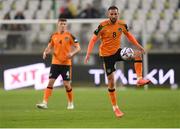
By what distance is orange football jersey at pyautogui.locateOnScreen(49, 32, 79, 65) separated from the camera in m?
16.4

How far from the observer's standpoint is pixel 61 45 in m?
16.6

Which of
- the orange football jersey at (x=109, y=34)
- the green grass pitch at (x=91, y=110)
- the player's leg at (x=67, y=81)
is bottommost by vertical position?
the green grass pitch at (x=91, y=110)

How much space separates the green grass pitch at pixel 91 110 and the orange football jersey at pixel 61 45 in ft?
3.60

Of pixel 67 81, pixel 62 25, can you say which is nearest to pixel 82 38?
pixel 67 81

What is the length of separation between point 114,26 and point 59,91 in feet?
27.6

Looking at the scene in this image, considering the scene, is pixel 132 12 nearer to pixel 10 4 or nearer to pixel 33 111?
pixel 10 4

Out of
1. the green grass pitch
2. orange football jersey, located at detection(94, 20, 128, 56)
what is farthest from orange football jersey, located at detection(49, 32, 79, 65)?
orange football jersey, located at detection(94, 20, 128, 56)

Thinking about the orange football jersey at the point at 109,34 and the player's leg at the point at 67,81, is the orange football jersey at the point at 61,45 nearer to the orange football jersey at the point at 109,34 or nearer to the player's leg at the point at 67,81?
the player's leg at the point at 67,81

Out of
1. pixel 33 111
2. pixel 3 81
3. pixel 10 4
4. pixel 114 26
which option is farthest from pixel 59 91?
pixel 114 26

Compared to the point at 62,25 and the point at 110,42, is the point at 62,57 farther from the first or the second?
the point at 110,42

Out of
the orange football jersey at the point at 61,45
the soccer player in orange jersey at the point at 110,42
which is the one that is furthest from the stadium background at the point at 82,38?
the soccer player in orange jersey at the point at 110,42

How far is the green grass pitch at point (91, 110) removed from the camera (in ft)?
40.9

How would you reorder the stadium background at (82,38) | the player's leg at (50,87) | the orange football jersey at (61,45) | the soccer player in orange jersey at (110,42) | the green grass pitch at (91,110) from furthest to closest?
the stadium background at (82,38), the orange football jersey at (61,45), the player's leg at (50,87), the soccer player in orange jersey at (110,42), the green grass pitch at (91,110)

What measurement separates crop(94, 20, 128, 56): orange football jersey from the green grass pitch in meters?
1.34
